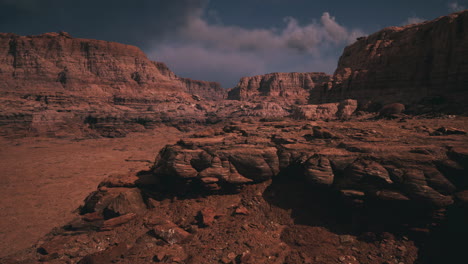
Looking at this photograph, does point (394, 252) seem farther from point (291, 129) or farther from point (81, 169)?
point (81, 169)

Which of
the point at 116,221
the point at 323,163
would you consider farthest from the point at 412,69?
the point at 116,221

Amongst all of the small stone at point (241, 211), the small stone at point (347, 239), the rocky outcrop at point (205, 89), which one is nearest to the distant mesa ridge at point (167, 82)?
the small stone at point (347, 239)

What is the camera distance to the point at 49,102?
51.6 metres

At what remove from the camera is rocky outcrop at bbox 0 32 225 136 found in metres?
48.2

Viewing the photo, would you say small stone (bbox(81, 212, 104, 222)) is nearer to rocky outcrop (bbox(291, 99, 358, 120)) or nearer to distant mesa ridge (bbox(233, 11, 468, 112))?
rocky outcrop (bbox(291, 99, 358, 120))

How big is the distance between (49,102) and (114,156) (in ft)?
129

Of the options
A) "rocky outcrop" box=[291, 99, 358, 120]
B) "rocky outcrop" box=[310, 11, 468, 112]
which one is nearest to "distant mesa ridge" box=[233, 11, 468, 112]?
"rocky outcrop" box=[310, 11, 468, 112]

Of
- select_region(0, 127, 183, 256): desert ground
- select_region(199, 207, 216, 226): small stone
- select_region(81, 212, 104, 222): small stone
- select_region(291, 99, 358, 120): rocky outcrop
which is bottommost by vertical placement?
select_region(0, 127, 183, 256): desert ground

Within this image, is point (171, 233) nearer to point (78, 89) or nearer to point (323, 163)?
point (323, 163)

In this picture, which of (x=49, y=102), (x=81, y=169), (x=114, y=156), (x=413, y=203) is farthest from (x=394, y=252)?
(x=49, y=102)

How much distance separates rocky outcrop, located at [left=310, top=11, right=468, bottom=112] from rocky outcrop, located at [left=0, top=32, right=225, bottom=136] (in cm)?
5106

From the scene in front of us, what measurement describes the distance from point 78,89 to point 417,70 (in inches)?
3261

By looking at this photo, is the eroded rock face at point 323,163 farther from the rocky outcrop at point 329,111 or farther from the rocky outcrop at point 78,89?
the rocky outcrop at point 78,89

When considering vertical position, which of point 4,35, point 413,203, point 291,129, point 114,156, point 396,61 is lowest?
point 114,156
